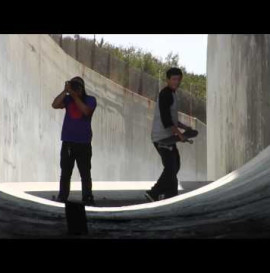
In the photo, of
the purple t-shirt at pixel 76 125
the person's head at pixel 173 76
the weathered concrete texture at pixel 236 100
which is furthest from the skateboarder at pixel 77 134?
the weathered concrete texture at pixel 236 100

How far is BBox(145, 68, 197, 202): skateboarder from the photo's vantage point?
655 cm

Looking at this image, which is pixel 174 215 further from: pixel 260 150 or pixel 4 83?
pixel 4 83

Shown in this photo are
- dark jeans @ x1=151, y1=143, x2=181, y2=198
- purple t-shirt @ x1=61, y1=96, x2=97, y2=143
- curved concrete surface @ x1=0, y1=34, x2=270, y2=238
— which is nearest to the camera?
curved concrete surface @ x1=0, y1=34, x2=270, y2=238

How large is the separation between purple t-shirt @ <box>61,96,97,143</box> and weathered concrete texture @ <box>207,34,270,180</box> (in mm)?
1820

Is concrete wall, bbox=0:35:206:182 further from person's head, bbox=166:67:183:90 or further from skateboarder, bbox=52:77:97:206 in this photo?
person's head, bbox=166:67:183:90

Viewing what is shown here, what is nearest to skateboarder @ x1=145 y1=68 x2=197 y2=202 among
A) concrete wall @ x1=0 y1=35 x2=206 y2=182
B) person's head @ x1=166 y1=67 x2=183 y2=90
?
person's head @ x1=166 y1=67 x2=183 y2=90

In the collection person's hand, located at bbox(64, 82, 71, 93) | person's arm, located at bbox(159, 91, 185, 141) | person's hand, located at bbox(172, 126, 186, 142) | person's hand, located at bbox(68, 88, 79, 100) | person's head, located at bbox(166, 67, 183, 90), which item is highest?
person's head, located at bbox(166, 67, 183, 90)

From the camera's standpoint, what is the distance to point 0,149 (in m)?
8.96

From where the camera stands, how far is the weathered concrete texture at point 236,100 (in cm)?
682

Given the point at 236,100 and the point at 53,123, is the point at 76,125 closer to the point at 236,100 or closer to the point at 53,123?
the point at 236,100

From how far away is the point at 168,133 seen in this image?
262 inches

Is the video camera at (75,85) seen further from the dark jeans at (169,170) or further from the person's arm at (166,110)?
the dark jeans at (169,170)

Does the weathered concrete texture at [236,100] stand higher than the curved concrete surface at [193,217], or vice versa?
the weathered concrete texture at [236,100]

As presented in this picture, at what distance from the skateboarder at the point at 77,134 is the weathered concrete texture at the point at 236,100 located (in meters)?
1.82
